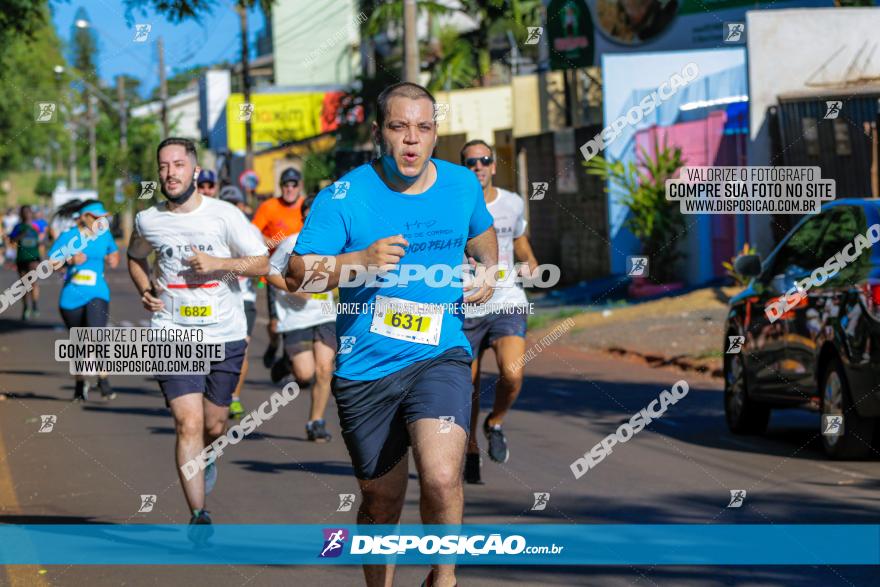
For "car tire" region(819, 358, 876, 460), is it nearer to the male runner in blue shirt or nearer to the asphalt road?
the asphalt road

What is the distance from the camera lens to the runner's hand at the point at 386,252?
525cm

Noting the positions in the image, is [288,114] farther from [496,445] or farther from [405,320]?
[405,320]

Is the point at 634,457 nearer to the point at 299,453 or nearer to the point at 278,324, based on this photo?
the point at 299,453

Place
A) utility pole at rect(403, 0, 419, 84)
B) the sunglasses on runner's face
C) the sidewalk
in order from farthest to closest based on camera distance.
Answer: utility pole at rect(403, 0, 419, 84), the sidewalk, the sunglasses on runner's face

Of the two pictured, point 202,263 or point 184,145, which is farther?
point 184,145

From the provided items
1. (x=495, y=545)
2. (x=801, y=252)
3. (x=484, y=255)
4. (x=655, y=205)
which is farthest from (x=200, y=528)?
(x=655, y=205)

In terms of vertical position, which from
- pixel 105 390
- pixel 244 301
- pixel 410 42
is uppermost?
pixel 410 42

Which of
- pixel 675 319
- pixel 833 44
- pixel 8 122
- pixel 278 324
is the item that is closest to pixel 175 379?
pixel 278 324

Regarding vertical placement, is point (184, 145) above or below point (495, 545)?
above

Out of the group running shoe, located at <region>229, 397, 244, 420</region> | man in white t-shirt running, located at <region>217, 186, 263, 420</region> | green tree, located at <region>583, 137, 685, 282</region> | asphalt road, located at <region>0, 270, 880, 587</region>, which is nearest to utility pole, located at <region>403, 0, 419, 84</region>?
green tree, located at <region>583, 137, 685, 282</region>

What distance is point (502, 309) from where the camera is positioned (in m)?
9.67

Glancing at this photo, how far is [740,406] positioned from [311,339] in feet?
11.3

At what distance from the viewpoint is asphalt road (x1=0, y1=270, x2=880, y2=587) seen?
22.9ft

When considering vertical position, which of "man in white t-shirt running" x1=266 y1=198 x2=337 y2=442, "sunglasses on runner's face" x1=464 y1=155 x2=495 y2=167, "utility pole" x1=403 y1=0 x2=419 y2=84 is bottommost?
"man in white t-shirt running" x1=266 y1=198 x2=337 y2=442
